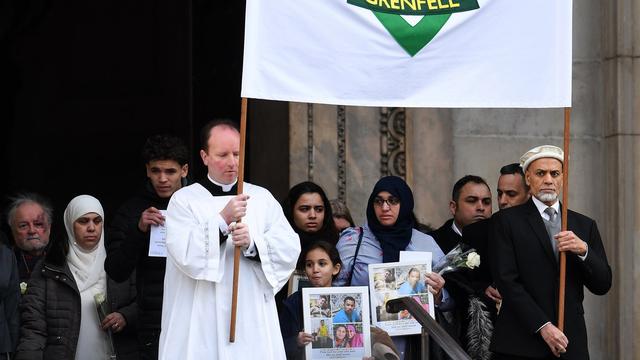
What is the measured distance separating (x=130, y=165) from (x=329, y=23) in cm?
512

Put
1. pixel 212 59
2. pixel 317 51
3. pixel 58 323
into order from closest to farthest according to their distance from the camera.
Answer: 1. pixel 317 51
2. pixel 58 323
3. pixel 212 59

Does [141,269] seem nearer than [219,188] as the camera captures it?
No

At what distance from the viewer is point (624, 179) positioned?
40.4ft

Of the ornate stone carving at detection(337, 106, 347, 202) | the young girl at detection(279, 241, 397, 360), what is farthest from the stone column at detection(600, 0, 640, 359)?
the young girl at detection(279, 241, 397, 360)

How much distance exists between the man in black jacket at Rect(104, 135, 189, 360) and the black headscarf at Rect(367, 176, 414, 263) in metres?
1.29

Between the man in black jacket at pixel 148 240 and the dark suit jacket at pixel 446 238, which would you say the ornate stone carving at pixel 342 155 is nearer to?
the dark suit jacket at pixel 446 238

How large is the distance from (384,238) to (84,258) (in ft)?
6.40

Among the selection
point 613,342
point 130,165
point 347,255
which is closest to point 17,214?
point 347,255

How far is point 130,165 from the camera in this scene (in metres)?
14.0

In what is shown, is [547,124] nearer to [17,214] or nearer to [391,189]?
[391,189]

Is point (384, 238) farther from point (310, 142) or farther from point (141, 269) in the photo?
point (310, 142)

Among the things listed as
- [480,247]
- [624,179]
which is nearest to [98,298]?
[480,247]

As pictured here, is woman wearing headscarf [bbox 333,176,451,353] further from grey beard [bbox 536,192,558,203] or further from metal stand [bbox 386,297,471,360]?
grey beard [bbox 536,192,558,203]

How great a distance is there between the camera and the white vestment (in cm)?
870
